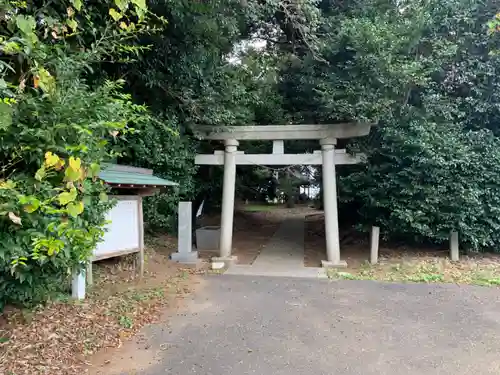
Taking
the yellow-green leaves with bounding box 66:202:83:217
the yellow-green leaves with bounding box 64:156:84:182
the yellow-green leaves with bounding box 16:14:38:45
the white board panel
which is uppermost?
the yellow-green leaves with bounding box 16:14:38:45

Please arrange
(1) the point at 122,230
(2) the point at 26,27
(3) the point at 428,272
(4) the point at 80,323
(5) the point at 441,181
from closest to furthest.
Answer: (2) the point at 26,27
(4) the point at 80,323
(1) the point at 122,230
(3) the point at 428,272
(5) the point at 441,181

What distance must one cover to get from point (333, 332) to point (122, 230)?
3.64 meters

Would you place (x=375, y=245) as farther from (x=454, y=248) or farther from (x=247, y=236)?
(x=247, y=236)

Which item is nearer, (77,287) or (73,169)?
(73,169)

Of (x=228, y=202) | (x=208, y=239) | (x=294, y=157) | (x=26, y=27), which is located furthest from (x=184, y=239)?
(x=26, y=27)

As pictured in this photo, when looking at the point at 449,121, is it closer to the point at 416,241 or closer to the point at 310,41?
the point at 416,241

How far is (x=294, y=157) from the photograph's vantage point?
836 cm

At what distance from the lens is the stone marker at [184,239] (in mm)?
7863

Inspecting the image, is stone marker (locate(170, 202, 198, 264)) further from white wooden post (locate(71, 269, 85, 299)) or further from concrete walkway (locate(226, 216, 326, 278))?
white wooden post (locate(71, 269, 85, 299))

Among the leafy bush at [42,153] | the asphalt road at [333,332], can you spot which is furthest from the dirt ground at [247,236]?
the leafy bush at [42,153]

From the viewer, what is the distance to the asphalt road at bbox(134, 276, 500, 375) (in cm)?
331

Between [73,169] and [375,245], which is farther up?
[73,169]

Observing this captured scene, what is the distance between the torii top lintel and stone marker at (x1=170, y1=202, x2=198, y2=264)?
5.91 ft

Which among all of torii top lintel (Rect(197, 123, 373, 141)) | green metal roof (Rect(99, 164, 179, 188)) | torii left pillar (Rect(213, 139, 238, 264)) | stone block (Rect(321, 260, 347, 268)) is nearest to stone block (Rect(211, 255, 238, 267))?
torii left pillar (Rect(213, 139, 238, 264))
